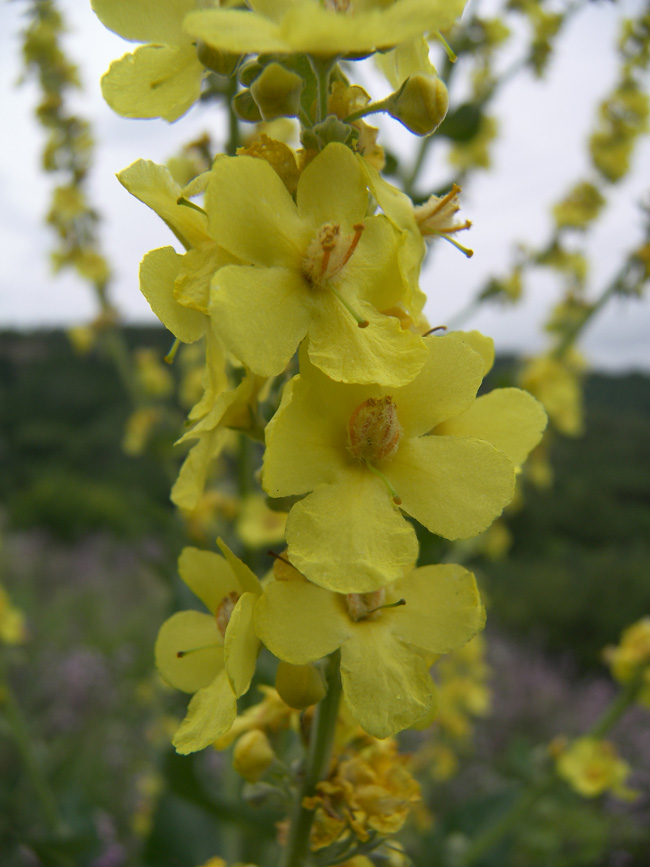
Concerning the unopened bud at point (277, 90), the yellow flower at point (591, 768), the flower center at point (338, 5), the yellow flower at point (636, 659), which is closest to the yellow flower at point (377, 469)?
the unopened bud at point (277, 90)

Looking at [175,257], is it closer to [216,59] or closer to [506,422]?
[216,59]

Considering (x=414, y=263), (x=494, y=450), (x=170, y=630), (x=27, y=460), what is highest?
(x=414, y=263)

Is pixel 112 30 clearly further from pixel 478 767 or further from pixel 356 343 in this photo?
pixel 478 767

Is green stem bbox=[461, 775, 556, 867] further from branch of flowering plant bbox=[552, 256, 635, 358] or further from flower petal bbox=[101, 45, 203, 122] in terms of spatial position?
flower petal bbox=[101, 45, 203, 122]

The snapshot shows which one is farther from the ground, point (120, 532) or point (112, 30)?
point (112, 30)

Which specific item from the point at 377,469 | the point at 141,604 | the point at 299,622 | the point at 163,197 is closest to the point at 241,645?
the point at 299,622

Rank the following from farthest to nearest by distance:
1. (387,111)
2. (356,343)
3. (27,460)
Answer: (27,460)
(387,111)
(356,343)

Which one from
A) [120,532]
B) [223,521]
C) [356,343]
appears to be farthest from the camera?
[120,532]

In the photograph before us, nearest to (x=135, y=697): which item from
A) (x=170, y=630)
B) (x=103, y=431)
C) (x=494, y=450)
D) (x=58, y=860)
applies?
(x=58, y=860)
